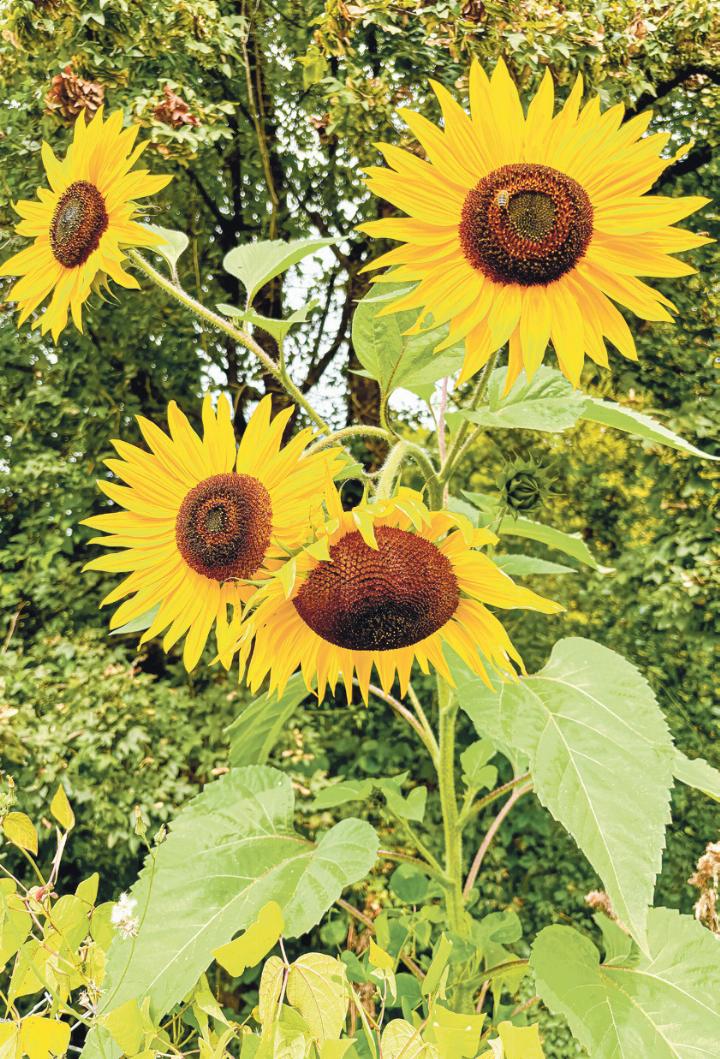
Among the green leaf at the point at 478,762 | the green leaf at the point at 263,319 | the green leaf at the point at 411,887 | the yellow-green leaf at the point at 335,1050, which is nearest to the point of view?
the yellow-green leaf at the point at 335,1050

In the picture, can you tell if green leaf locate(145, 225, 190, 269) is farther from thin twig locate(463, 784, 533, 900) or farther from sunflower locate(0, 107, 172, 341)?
thin twig locate(463, 784, 533, 900)

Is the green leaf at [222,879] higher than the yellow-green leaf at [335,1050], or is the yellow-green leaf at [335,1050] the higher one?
the yellow-green leaf at [335,1050]

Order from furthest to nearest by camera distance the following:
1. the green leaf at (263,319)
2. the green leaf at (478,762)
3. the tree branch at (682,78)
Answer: the tree branch at (682,78), the green leaf at (478,762), the green leaf at (263,319)

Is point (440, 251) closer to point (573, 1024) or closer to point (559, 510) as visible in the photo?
point (573, 1024)

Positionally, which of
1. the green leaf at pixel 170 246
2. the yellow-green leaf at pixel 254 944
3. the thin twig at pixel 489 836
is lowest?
the thin twig at pixel 489 836

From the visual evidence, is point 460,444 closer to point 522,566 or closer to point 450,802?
point 522,566

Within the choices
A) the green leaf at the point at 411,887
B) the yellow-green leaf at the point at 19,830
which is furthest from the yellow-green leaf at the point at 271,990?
the green leaf at the point at 411,887

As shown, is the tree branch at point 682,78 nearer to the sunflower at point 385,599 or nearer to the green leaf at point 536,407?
the green leaf at point 536,407

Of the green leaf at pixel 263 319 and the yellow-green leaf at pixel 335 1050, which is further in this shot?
the green leaf at pixel 263 319

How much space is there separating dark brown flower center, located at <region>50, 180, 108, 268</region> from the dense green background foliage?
1219 millimetres

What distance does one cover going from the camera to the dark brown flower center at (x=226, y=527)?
2.02 ft

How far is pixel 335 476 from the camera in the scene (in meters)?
0.62

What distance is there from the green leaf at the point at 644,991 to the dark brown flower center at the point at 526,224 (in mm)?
611

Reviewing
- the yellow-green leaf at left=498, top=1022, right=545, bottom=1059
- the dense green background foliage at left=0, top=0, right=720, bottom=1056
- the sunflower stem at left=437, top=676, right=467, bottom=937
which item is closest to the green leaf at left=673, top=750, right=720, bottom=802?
the sunflower stem at left=437, top=676, right=467, bottom=937
